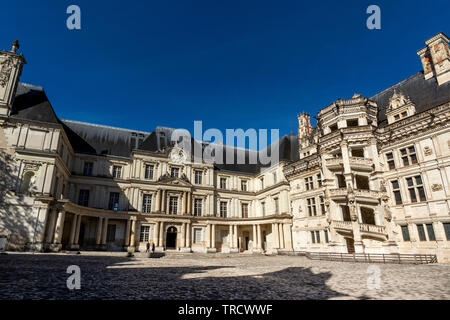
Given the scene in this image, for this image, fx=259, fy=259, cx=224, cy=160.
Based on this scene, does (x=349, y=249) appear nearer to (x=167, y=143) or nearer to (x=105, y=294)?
(x=105, y=294)

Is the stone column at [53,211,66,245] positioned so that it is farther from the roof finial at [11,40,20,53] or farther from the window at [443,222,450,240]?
the window at [443,222,450,240]

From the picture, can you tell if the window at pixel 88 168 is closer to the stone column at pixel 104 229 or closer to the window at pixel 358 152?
the stone column at pixel 104 229

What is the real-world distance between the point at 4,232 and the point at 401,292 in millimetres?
29127

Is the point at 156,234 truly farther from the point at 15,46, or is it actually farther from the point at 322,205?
the point at 15,46

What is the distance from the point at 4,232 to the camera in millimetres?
22906

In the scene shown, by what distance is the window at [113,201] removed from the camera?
34.7 meters

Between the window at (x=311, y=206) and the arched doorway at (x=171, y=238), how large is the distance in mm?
18267

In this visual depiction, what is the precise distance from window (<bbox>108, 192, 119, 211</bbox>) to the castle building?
0.48ft

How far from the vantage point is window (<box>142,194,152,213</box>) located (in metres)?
35.9

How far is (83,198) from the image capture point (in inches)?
1328

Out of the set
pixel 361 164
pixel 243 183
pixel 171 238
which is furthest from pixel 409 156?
pixel 171 238

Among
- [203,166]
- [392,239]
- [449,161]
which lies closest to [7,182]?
[203,166]

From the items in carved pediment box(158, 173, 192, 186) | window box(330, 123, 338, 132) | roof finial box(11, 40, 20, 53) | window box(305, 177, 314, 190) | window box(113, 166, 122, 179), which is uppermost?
roof finial box(11, 40, 20, 53)

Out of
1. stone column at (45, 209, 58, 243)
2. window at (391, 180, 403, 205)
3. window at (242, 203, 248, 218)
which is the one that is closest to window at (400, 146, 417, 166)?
window at (391, 180, 403, 205)
